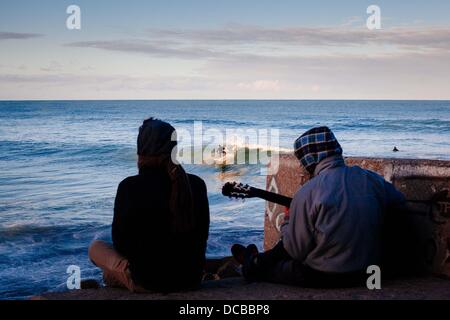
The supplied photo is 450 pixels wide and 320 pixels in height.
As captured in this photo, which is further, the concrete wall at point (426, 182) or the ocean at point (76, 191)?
the ocean at point (76, 191)

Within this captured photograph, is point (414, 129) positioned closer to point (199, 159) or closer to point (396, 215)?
point (199, 159)

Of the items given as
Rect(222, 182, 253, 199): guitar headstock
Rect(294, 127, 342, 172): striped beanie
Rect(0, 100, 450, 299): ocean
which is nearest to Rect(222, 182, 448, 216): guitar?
Rect(222, 182, 253, 199): guitar headstock

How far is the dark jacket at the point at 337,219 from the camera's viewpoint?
369cm

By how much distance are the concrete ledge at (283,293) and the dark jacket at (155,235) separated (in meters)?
0.12

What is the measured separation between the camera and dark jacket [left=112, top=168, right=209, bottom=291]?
12.2 feet

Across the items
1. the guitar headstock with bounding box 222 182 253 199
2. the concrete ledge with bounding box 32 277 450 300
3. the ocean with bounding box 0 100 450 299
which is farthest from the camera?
the ocean with bounding box 0 100 450 299

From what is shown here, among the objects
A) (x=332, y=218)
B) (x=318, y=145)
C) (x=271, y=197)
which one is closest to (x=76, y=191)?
(x=271, y=197)

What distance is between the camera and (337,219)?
3.69 meters

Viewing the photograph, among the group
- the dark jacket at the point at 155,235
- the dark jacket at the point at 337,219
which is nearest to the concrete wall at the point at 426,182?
the dark jacket at the point at 337,219

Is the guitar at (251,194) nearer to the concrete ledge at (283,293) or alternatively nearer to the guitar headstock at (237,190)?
the guitar headstock at (237,190)

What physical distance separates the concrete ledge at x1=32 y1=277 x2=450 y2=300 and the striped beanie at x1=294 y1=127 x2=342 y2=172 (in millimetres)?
815

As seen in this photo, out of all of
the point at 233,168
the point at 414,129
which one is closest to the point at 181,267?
the point at 233,168

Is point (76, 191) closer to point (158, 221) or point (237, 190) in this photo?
point (237, 190)

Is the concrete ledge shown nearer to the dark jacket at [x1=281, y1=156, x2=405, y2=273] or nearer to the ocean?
the dark jacket at [x1=281, y1=156, x2=405, y2=273]
